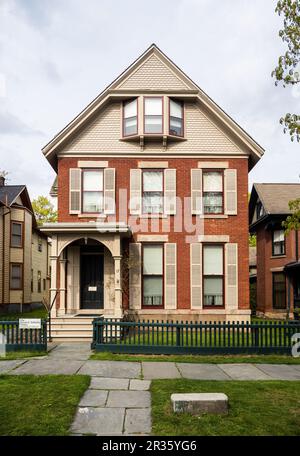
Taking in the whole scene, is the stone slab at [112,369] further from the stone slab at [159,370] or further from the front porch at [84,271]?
the front porch at [84,271]

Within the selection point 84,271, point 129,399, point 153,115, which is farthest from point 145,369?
point 153,115

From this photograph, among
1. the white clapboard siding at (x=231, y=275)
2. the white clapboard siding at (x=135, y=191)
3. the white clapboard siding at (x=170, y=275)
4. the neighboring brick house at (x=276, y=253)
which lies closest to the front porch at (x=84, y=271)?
the white clapboard siding at (x=135, y=191)

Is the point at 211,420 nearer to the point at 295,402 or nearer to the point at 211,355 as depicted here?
the point at 295,402

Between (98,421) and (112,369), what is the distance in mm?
3559

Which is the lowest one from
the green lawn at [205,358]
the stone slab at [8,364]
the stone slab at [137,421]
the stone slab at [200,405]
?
the green lawn at [205,358]

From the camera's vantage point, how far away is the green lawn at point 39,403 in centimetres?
573

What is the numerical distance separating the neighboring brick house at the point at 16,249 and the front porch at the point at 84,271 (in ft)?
41.8

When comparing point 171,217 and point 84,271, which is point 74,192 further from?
point 171,217

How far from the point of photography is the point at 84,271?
54.7ft

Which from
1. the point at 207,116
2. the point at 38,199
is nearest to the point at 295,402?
the point at 207,116

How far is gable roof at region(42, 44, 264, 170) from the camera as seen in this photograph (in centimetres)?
1659

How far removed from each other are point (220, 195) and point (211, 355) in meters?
7.59

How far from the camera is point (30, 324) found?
11.4 meters

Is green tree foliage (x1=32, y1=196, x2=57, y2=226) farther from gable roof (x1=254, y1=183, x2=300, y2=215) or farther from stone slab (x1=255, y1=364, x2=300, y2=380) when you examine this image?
stone slab (x1=255, y1=364, x2=300, y2=380)
